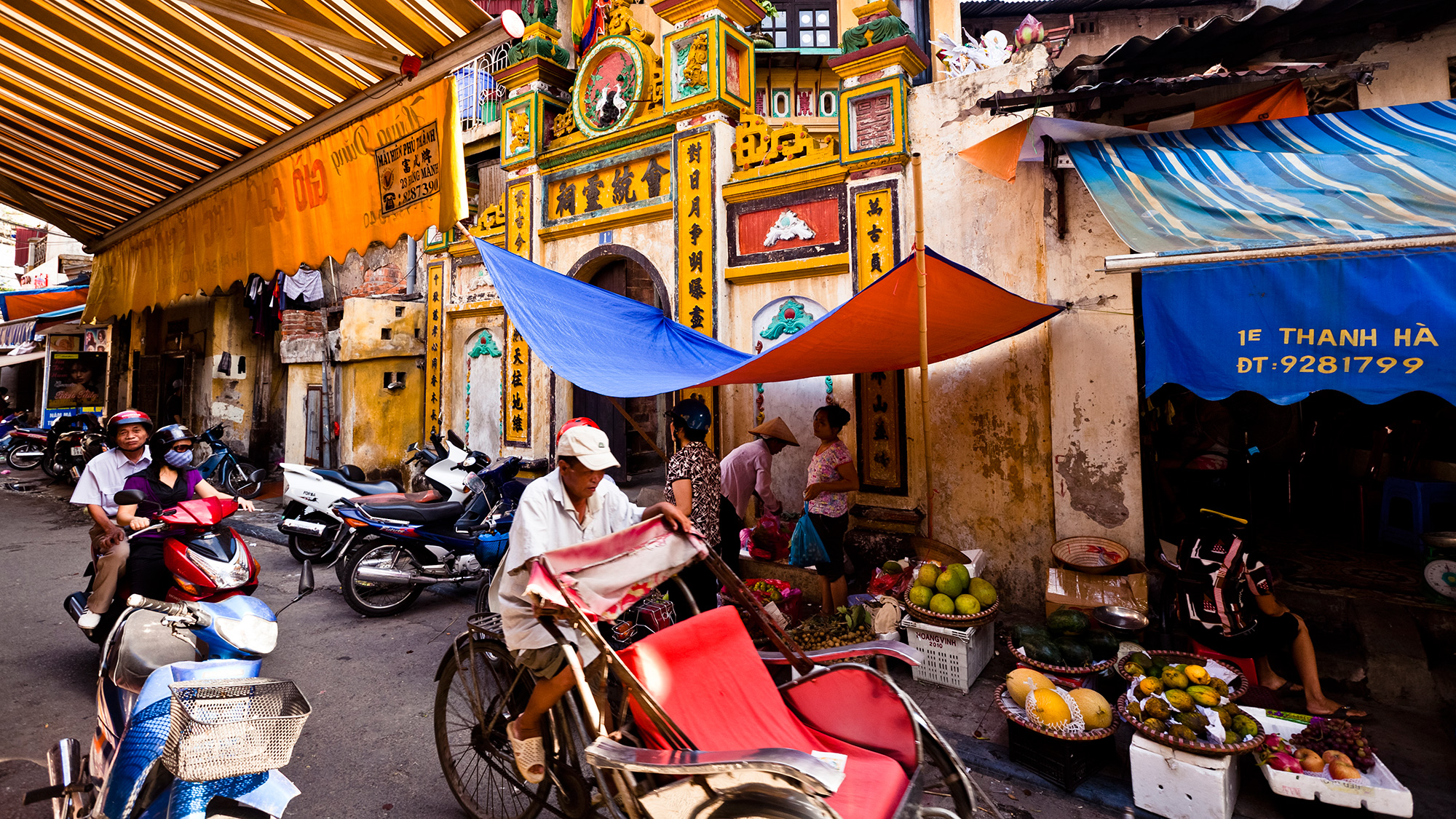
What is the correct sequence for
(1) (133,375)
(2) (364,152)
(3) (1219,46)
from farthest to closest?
1. (1) (133,375)
2. (3) (1219,46)
3. (2) (364,152)

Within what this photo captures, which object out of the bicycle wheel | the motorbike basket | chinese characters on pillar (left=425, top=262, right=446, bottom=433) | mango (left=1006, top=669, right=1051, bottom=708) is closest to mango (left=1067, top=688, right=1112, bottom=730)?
mango (left=1006, top=669, right=1051, bottom=708)

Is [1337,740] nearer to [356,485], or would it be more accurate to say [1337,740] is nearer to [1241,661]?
[1241,661]

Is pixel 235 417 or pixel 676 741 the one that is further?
pixel 235 417

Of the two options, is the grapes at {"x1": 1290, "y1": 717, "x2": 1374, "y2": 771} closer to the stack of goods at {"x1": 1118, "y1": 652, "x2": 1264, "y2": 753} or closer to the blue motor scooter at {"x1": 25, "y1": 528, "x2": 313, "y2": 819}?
the stack of goods at {"x1": 1118, "y1": 652, "x2": 1264, "y2": 753}

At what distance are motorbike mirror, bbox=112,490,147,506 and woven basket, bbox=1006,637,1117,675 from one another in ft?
17.0

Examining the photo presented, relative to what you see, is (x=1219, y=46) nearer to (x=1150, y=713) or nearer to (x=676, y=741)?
(x=1150, y=713)

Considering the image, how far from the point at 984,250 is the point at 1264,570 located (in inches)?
117

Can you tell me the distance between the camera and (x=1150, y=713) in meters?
3.12

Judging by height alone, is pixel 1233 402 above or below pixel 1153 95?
below

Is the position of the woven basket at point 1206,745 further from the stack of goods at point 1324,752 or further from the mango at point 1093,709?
the mango at point 1093,709

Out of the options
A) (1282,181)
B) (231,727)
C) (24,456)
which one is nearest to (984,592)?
(1282,181)

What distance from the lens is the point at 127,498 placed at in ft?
12.7

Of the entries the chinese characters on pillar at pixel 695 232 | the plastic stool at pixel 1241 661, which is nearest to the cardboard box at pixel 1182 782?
the plastic stool at pixel 1241 661

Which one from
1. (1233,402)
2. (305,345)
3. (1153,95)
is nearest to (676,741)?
(1153,95)
